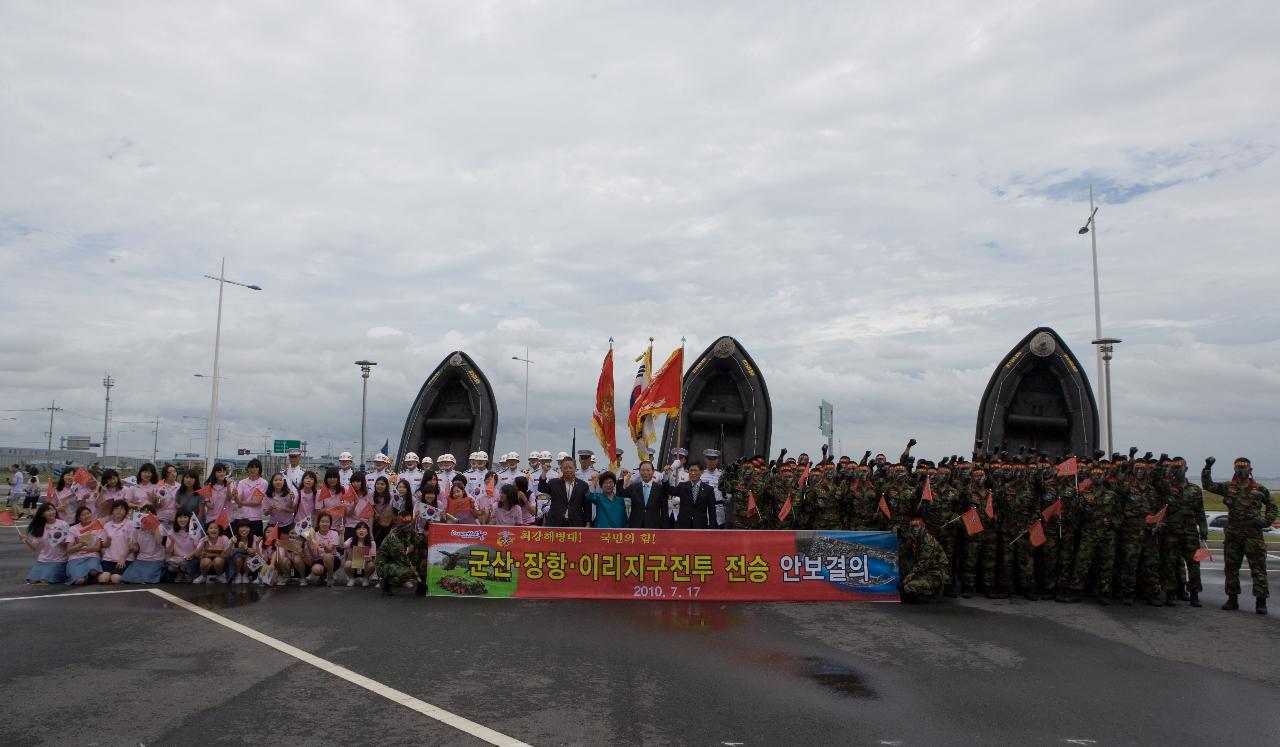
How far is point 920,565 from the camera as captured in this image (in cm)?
1000

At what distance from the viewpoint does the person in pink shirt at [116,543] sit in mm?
10766

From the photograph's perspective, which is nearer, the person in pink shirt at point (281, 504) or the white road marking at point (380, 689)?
the white road marking at point (380, 689)

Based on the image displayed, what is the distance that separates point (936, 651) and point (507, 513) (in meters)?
5.74

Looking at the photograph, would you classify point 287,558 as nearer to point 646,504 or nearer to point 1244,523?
point 646,504

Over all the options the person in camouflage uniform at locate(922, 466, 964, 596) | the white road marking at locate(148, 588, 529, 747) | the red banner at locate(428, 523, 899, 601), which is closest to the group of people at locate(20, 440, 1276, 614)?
the person in camouflage uniform at locate(922, 466, 964, 596)

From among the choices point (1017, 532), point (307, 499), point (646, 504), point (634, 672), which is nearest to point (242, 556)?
Result: point (307, 499)

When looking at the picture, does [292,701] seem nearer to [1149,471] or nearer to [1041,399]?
[1149,471]

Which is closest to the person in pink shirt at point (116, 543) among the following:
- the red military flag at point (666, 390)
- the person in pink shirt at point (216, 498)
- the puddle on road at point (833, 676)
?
the person in pink shirt at point (216, 498)

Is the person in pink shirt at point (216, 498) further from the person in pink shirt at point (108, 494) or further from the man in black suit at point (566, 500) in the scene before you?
the man in black suit at point (566, 500)

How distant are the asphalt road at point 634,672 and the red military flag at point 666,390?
221 inches

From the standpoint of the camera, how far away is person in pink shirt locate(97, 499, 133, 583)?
35.3 ft

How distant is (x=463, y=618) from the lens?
28.5ft

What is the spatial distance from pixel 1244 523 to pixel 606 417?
9.78 m

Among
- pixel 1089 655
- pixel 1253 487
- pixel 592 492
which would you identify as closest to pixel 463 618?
pixel 592 492
